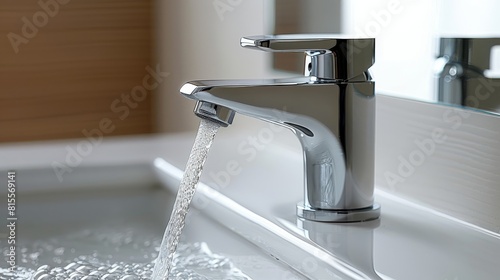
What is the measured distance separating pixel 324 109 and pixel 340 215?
10cm

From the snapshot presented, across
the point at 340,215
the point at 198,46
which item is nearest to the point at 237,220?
the point at 340,215

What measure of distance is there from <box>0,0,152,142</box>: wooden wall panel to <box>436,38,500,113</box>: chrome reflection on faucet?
43.2 inches

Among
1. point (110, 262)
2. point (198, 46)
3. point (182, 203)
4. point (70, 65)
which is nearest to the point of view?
point (182, 203)

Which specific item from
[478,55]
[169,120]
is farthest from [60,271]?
[169,120]

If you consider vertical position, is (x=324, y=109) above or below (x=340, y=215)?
above

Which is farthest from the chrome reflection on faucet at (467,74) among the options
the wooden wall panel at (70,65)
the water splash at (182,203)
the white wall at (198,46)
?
the wooden wall panel at (70,65)

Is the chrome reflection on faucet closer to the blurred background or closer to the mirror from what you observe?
A: the mirror

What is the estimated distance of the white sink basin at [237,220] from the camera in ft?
2.20

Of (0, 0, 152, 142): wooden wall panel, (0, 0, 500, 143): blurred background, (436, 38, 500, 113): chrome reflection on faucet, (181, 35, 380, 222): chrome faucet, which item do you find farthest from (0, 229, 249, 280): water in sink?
(0, 0, 152, 142): wooden wall panel

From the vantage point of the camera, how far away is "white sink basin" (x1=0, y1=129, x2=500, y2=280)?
26.5 inches

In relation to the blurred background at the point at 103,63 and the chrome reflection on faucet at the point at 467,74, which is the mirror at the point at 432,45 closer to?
the chrome reflection on faucet at the point at 467,74

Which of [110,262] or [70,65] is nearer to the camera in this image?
[110,262]

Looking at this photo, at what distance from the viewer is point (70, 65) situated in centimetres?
178

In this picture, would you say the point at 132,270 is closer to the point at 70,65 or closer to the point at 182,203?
the point at 182,203
